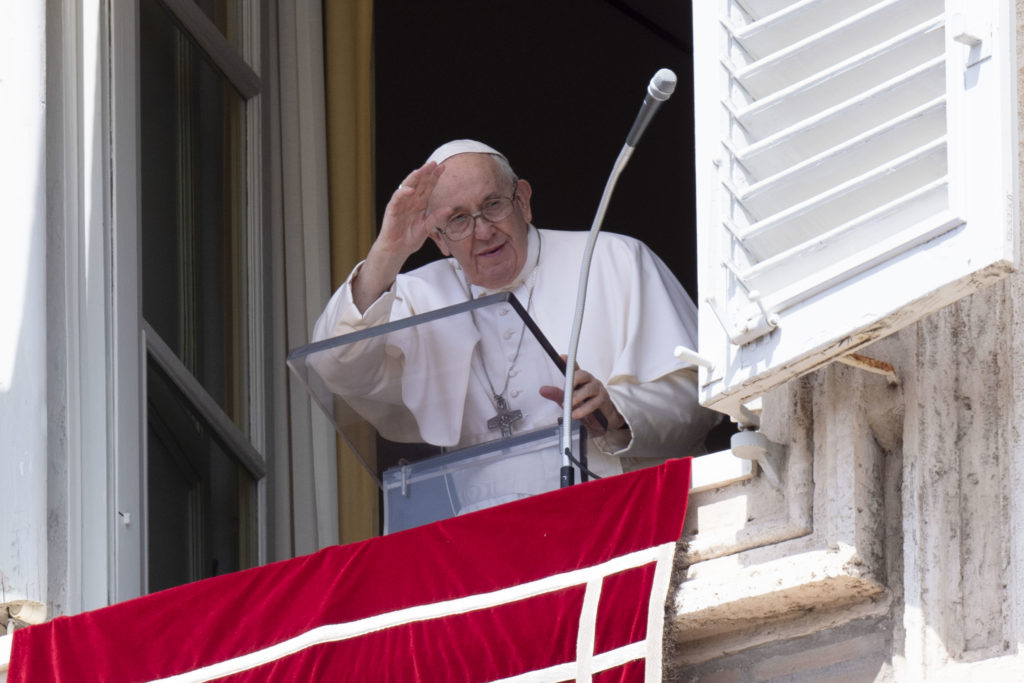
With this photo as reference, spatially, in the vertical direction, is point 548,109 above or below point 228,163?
above

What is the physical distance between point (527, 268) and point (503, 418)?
739 mm

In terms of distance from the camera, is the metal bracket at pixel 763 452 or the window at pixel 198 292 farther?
the window at pixel 198 292

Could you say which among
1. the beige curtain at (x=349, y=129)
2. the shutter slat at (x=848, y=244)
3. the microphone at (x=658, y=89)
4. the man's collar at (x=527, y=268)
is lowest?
the shutter slat at (x=848, y=244)

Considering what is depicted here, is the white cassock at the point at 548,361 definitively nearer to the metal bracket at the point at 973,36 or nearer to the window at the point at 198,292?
the window at the point at 198,292

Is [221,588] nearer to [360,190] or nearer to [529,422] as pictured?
[529,422]

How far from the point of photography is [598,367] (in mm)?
4926

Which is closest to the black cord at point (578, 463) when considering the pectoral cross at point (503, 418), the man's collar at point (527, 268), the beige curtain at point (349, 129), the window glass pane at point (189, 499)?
the pectoral cross at point (503, 418)

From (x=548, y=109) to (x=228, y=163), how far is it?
292 centimetres

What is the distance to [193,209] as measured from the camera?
5.70 metres

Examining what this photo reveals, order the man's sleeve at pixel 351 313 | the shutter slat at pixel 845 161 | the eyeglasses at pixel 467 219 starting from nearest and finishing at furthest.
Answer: the shutter slat at pixel 845 161 → the man's sleeve at pixel 351 313 → the eyeglasses at pixel 467 219

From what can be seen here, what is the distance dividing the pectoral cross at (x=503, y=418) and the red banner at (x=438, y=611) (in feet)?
1.85

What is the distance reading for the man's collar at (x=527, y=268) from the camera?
525 cm

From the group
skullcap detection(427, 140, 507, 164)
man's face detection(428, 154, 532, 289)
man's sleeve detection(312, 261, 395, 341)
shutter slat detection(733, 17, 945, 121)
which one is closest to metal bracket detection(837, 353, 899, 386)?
shutter slat detection(733, 17, 945, 121)

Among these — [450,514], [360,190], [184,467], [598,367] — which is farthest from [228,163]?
[450,514]
